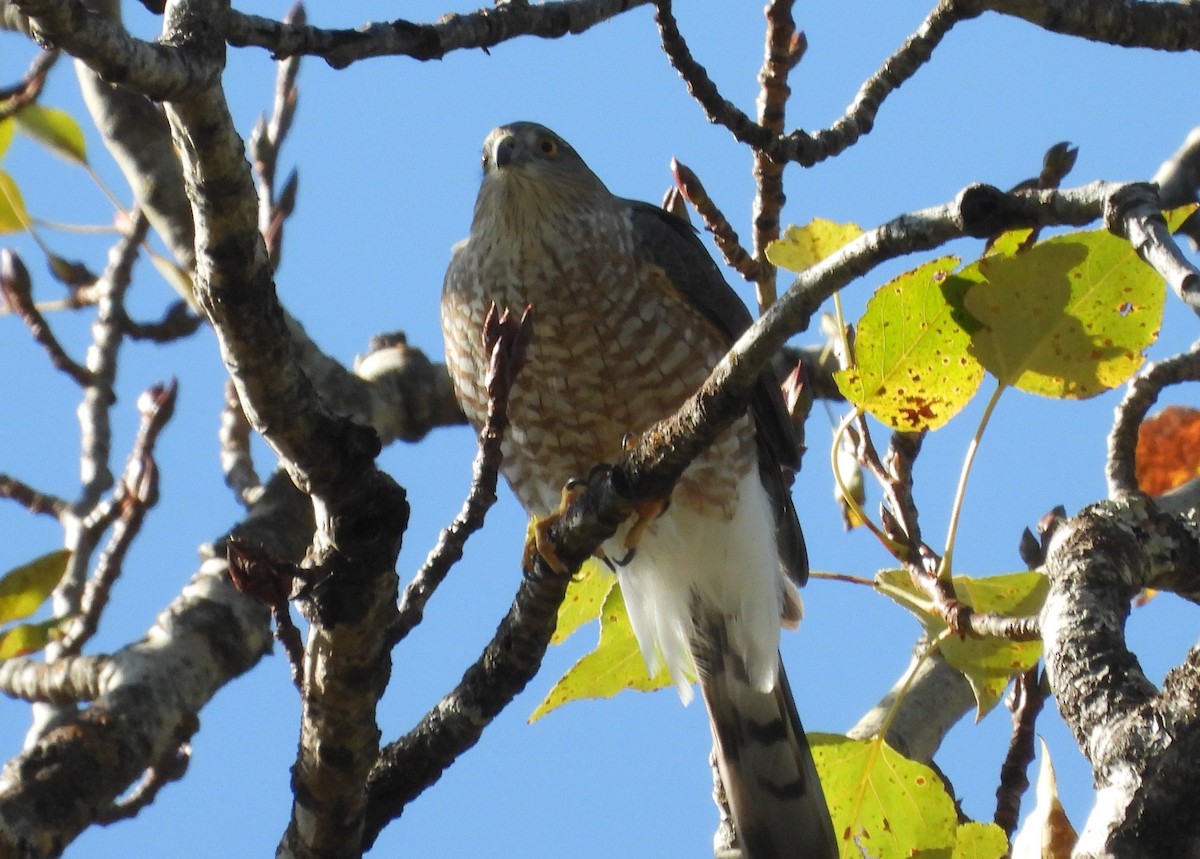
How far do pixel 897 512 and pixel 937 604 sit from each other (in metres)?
0.33

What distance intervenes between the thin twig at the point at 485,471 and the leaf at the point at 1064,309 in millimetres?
743

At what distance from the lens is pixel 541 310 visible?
381 centimetres

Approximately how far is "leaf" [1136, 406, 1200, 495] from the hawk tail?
3.48 feet

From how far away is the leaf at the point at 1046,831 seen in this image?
7.34ft

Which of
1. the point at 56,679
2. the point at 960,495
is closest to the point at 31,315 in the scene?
the point at 56,679

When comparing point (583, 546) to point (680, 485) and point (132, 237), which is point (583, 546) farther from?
point (132, 237)

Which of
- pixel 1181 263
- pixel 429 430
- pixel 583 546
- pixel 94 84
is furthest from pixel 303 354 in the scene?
pixel 1181 263

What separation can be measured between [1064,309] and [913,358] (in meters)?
0.26

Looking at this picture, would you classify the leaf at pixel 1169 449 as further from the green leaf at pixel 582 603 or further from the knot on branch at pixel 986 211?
the knot on branch at pixel 986 211

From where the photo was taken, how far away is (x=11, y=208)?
4062 mm

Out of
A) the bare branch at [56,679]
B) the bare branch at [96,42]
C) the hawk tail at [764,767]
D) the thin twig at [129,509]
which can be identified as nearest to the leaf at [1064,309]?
the bare branch at [96,42]

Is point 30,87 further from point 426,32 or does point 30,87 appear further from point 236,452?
point 426,32

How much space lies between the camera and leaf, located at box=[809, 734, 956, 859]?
2.70 meters

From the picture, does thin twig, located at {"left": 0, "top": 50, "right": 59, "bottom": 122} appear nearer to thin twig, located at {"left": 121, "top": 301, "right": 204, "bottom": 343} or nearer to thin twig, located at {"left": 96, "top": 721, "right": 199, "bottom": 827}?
thin twig, located at {"left": 121, "top": 301, "right": 204, "bottom": 343}
